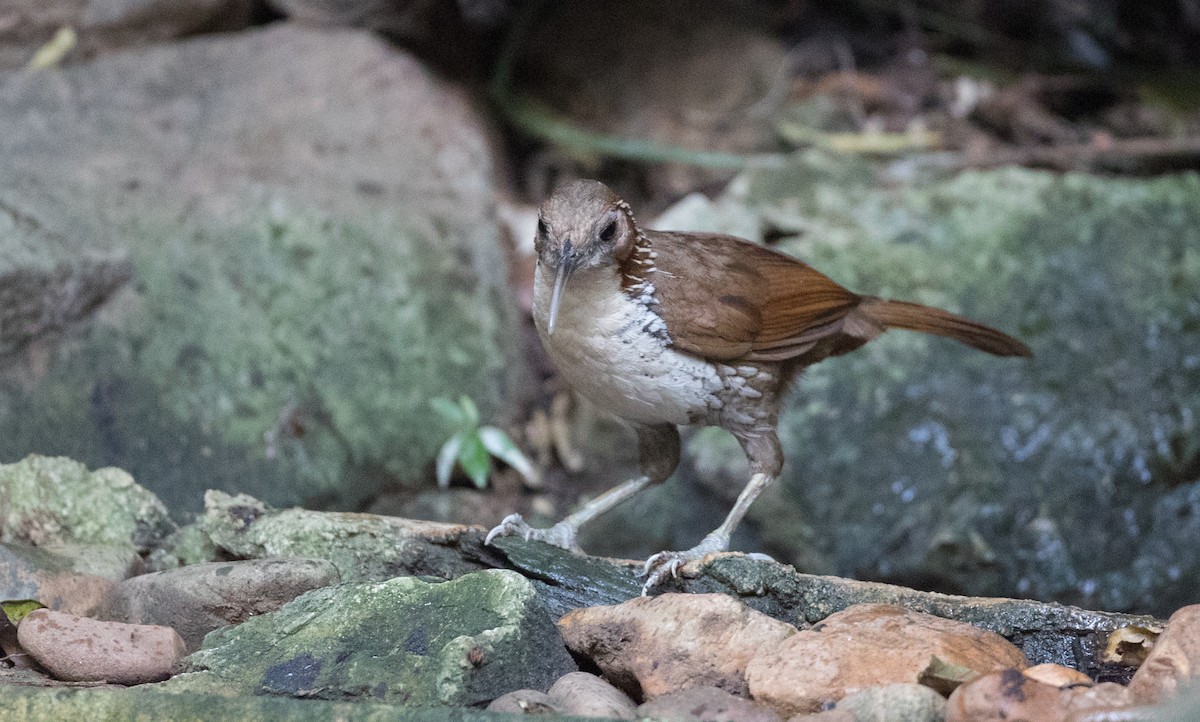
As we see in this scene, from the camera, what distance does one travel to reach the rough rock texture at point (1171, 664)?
92.2 inches

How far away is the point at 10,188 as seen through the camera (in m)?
4.69

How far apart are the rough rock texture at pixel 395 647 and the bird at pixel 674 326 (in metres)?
0.58

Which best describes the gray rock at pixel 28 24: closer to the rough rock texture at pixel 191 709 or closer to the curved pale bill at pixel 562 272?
the curved pale bill at pixel 562 272

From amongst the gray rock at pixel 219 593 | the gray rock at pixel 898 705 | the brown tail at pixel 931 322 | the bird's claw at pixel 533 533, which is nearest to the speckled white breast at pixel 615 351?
the bird's claw at pixel 533 533

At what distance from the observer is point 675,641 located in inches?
105

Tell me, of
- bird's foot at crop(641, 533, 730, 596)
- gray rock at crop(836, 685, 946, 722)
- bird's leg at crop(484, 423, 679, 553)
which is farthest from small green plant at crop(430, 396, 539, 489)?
gray rock at crop(836, 685, 946, 722)

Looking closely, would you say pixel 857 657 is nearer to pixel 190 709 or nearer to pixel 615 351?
pixel 615 351

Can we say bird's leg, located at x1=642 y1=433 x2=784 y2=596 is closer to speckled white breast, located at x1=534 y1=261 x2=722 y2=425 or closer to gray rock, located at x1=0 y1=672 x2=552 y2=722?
speckled white breast, located at x1=534 y1=261 x2=722 y2=425

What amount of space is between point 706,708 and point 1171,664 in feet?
3.03

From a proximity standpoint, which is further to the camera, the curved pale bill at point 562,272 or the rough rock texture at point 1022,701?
the curved pale bill at point 562,272

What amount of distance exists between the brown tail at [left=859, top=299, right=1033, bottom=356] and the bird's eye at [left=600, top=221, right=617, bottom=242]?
1.08 m

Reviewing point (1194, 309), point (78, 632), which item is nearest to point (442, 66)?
point (1194, 309)

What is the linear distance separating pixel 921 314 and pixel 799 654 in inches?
71.5

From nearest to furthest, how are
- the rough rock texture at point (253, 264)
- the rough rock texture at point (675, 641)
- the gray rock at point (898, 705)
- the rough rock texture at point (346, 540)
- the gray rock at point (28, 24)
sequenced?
the gray rock at point (898, 705), the rough rock texture at point (675, 641), the rough rock texture at point (346, 540), the rough rock texture at point (253, 264), the gray rock at point (28, 24)
